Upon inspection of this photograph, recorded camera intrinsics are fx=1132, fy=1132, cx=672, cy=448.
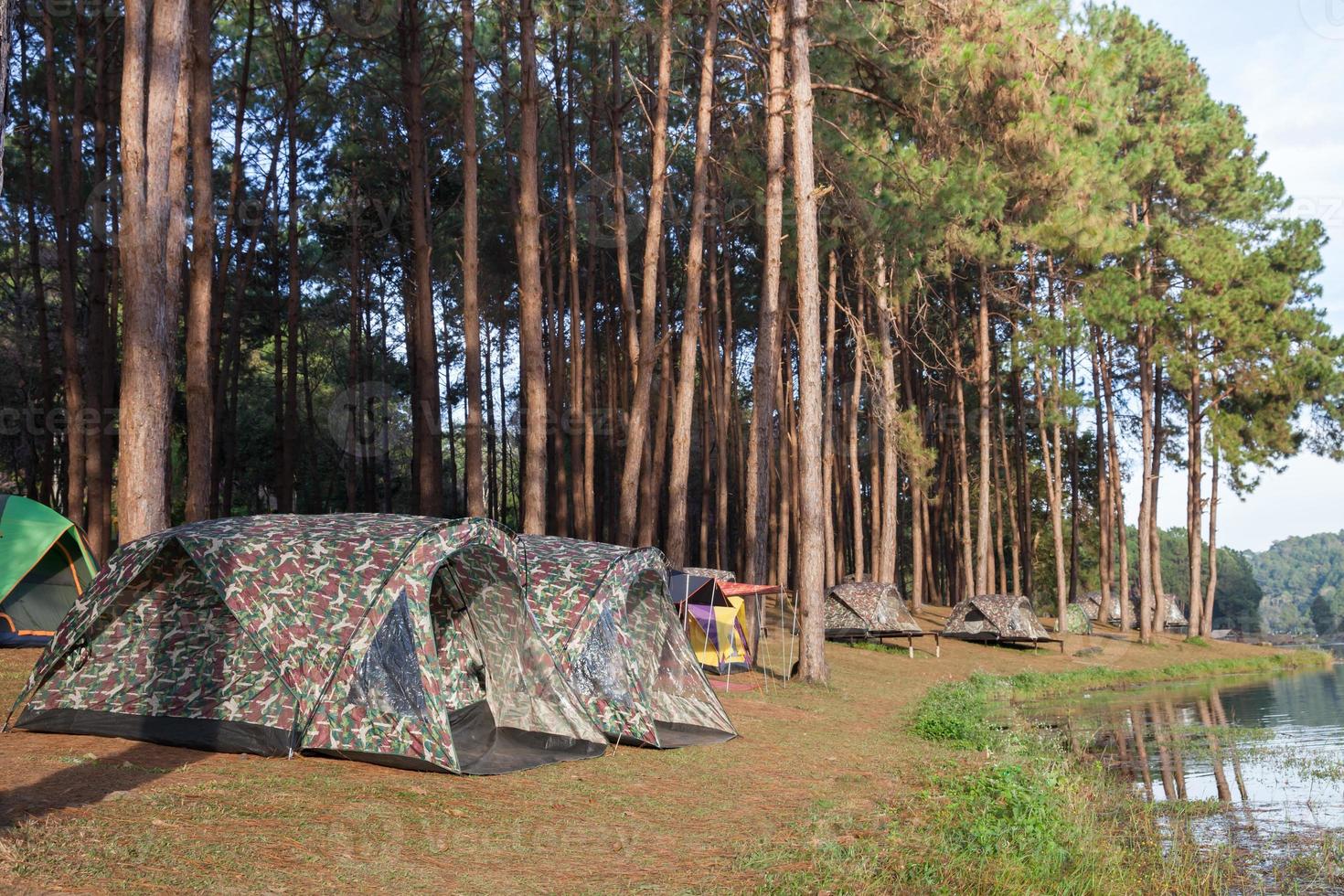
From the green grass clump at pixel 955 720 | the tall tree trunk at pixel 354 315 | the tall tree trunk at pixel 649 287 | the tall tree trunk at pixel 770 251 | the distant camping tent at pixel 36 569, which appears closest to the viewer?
the green grass clump at pixel 955 720

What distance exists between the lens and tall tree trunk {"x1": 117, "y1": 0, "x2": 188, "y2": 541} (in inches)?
417

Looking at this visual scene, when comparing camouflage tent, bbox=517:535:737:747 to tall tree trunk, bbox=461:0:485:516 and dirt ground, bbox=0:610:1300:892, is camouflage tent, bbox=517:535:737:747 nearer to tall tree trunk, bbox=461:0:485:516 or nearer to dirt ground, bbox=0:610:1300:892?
dirt ground, bbox=0:610:1300:892

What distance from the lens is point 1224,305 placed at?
96.1ft

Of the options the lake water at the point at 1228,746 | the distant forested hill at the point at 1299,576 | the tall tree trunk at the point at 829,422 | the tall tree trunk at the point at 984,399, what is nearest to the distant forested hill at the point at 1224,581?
the distant forested hill at the point at 1299,576

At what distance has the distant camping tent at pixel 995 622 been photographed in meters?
26.5

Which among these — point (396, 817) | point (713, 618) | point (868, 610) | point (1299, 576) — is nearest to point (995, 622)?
point (868, 610)

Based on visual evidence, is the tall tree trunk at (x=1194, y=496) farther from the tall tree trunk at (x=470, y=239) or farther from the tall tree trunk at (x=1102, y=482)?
the tall tree trunk at (x=470, y=239)

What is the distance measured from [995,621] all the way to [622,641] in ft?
60.1

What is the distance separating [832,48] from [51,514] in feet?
43.5

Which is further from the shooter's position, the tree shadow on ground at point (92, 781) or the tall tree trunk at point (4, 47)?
the tree shadow on ground at point (92, 781)

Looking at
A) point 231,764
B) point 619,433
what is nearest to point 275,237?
point 619,433

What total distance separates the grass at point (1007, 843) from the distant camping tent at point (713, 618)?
5670mm

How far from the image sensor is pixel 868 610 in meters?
24.1

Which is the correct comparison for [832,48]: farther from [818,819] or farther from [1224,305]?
[1224,305]
